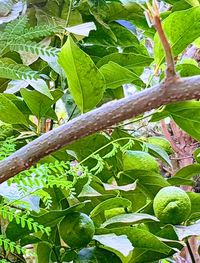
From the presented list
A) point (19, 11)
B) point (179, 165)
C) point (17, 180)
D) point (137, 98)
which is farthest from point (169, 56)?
point (179, 165)

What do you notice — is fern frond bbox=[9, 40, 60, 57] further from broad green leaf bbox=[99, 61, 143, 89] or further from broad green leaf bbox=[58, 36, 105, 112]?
broad green leaf bbox=[99, 61, 143, 89]

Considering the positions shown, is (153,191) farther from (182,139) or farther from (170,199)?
(182,139)

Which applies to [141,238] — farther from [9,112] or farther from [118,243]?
[9,112]

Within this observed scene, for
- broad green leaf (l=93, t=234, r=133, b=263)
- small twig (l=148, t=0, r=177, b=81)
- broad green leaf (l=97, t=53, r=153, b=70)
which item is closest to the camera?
small twig (l=148, t=0, r=177, b=81)

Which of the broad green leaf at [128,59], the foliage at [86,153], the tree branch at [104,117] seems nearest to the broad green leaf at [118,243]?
the foliage at [86,153]

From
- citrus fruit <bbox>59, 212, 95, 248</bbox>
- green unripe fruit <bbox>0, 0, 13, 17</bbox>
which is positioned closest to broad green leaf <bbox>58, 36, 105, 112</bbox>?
citrus fruit <bbox>59, 212, 95, 248</bbox>

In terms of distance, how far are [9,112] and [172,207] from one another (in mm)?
200

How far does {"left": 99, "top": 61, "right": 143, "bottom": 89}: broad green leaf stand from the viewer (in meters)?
0.53

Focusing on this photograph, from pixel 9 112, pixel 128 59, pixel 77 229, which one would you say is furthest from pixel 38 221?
pixel 128 59

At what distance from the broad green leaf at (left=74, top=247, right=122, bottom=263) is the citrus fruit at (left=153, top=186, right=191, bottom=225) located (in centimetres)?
6

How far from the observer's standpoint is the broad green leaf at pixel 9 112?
19.7 inches

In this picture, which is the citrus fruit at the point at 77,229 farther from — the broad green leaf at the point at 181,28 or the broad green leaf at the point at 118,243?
the broad green leaf at the point at 181,28

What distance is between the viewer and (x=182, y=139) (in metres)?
1.33

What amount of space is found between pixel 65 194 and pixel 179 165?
33.0 inches
